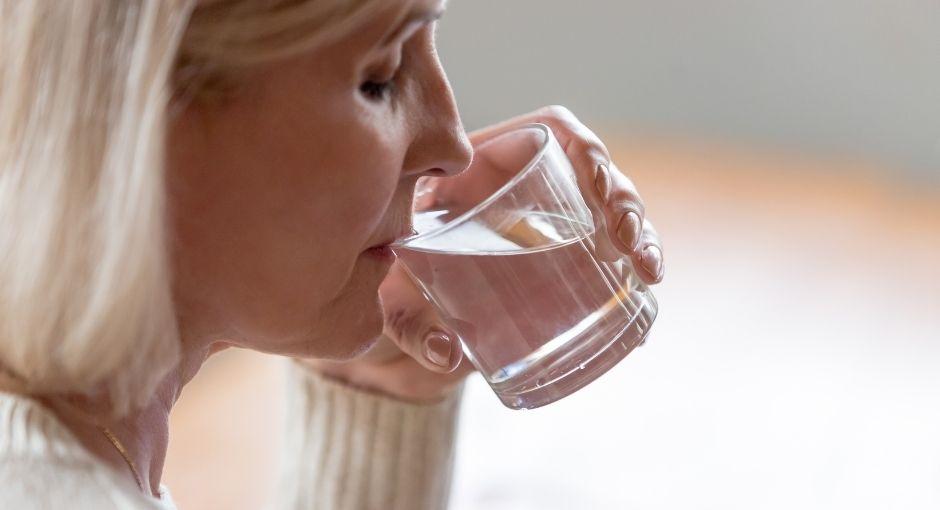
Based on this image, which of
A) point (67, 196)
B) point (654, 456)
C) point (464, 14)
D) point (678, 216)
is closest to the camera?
point (67, 196)

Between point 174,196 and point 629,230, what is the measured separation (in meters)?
0.31

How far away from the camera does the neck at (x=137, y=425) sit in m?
0.68

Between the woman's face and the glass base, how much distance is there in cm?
12

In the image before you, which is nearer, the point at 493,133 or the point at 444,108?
the point at 444,108

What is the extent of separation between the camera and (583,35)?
2.76 m

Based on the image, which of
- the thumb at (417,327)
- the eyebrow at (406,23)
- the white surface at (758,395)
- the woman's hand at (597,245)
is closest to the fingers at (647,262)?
the woman's hand at (597,245)

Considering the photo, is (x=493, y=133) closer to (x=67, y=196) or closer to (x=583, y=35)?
(x=67, y=196)

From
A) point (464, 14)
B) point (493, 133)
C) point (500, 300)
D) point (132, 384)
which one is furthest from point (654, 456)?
point (464, 14)

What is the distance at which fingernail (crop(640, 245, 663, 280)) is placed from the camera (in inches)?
32.3

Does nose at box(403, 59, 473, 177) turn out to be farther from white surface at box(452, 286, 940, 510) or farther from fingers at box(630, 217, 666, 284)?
white surface at box(452, 286, 940, 510)

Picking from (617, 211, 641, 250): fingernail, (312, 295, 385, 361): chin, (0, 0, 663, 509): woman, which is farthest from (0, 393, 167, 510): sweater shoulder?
(617, 211, 641, 250): fingernail

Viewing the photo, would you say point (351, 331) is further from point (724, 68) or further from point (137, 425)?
point (724, 68)

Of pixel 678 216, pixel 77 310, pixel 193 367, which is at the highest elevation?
pixel 77 310

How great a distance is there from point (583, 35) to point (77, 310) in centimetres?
223
